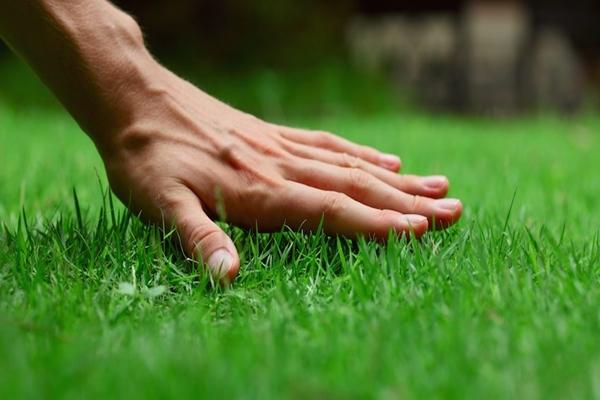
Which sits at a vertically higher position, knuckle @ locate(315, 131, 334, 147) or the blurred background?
knuckle @ locate(315, 131, 334, 147)

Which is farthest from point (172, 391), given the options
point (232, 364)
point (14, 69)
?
point (14, 69)

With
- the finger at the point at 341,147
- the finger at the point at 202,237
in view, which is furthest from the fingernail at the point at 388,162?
the finger at the point at 202,237

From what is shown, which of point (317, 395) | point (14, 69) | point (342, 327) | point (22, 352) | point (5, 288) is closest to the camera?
point (317, 395)

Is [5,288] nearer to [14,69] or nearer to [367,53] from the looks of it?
[14,69]

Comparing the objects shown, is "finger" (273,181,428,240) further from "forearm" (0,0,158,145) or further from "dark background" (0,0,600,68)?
"dark background" (0,0,600,68)

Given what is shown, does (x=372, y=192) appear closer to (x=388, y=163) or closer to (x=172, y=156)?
(x=388, y=163)

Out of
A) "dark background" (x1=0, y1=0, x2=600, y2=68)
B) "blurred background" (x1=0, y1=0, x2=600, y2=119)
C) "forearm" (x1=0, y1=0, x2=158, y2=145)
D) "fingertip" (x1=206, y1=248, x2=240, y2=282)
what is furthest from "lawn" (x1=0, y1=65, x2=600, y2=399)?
"dark background" (x1=0, y1=0, x2=600, y2=68)
